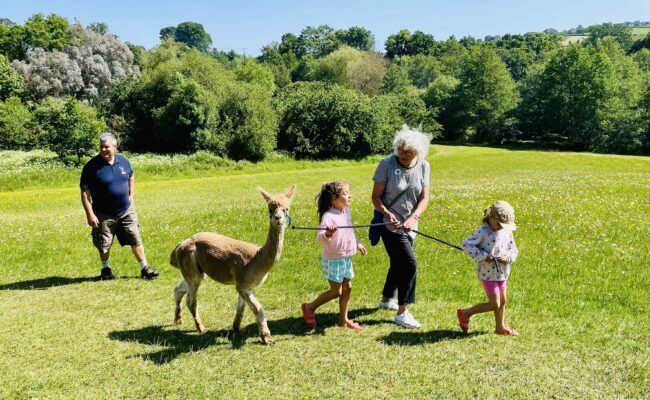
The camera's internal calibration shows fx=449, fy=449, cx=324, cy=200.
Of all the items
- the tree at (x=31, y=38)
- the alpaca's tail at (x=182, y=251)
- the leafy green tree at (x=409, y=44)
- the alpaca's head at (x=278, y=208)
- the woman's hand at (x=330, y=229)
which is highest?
the leafy green tree at (x=409, y=44)

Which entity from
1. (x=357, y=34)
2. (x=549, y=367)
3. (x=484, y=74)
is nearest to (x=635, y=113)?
(x=484, y=74)

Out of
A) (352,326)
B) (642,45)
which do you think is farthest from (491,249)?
(642,45)

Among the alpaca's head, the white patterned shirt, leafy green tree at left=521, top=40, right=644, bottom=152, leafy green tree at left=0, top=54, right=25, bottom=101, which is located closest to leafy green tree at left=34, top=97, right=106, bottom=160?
leafy green tree at left=0, top=54, right=25, bottom=101

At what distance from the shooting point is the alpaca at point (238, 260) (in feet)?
19.9

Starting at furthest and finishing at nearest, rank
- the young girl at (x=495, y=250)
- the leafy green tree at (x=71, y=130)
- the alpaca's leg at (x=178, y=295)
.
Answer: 1. the leafy green tree at (x=71, y=130)
2. the alpaca's leg at (x=178, y=295)
3. the young girl at (x=495, y=250)

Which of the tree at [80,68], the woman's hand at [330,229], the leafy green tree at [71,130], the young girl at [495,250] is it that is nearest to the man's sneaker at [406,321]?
the young girl at [495,250]

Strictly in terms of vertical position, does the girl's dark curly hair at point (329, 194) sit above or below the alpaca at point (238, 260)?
above

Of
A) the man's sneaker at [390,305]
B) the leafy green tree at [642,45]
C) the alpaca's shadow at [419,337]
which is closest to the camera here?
the alpaca's shadow at [419,337]

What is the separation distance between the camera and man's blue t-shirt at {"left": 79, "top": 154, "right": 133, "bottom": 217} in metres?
9.60

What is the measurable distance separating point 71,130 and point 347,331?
42524 millimetres

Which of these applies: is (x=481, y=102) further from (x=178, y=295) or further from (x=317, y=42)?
(x=317, y=42)

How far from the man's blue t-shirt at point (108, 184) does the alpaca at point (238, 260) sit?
3629mm

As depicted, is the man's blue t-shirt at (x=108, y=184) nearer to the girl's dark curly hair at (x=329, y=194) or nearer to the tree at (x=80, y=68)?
the girl's dark curly hair at (x=329, y=194)

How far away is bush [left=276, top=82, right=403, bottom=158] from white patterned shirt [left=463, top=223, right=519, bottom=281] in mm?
47160
